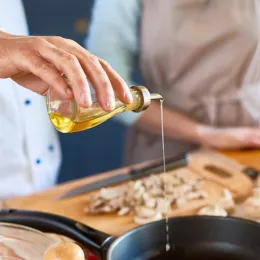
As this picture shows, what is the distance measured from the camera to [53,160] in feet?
3.80

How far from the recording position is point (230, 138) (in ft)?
3.96

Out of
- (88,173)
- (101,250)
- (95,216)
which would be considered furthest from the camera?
(88,173)

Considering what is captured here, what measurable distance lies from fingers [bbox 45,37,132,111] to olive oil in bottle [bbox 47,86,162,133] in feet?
0.06

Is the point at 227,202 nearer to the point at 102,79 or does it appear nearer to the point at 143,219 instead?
the point at 143,219

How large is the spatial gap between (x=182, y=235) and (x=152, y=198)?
0.25m

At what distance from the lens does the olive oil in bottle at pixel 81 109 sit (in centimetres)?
63

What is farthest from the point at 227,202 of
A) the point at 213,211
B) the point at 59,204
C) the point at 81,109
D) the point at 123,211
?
the point at 81,109

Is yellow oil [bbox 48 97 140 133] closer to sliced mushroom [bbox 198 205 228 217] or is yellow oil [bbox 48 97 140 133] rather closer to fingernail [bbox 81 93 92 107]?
fingernail [bbox 81 93 92 107]

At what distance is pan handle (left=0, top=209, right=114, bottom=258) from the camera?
24.3 inches

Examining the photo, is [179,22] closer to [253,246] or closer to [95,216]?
[95,216]

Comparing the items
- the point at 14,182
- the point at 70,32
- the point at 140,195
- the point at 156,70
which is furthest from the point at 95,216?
the point at 70,32

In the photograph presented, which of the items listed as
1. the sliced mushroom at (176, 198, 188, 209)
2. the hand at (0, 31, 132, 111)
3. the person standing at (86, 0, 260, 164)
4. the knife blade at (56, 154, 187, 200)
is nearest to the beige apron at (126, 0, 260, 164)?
the person standing at (86, 0, 260, 164)

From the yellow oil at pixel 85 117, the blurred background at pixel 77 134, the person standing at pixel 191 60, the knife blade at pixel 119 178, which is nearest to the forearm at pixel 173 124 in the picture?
the person standing at pixel 191 60

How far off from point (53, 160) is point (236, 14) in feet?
1.67
